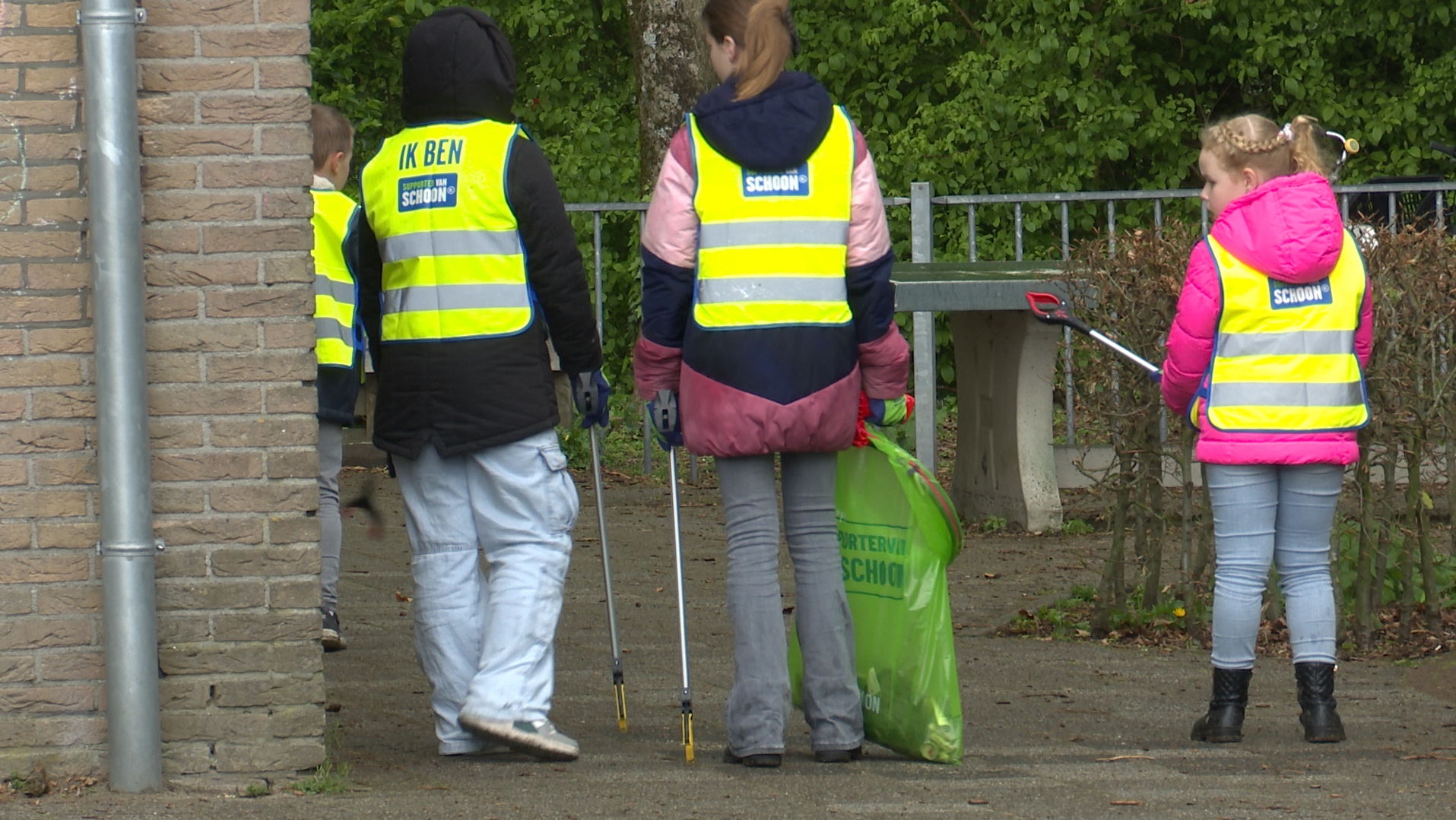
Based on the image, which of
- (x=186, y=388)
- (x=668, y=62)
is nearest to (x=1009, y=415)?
(x=668, y=62)

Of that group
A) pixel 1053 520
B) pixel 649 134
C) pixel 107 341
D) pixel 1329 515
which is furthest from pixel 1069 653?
pixel 649 134

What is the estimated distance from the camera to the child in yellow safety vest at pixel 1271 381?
16.3 ft

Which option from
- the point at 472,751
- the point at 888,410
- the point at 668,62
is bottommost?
the point at 472,751

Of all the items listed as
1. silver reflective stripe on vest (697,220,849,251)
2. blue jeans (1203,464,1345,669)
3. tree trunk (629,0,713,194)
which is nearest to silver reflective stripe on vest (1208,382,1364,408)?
blue jeans (1203,464,1345,669)

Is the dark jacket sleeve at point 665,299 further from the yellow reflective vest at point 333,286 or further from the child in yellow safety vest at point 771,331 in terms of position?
the yellow reflective vest at point 333,286

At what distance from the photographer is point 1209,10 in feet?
50.6

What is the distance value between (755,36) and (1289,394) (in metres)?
1.56

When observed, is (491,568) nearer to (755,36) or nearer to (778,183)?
(778,183)

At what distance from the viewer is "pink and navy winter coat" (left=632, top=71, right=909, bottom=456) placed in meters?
4.64

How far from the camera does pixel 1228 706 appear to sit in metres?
5.10

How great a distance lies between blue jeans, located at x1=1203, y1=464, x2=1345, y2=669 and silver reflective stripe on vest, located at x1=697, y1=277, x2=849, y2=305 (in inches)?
46.1

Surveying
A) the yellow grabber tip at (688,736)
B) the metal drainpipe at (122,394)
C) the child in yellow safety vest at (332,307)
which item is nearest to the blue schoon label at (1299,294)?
the yellow grabber tip at (688,736)

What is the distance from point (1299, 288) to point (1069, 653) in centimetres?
187

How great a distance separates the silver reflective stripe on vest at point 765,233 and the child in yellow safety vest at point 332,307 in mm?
1560
